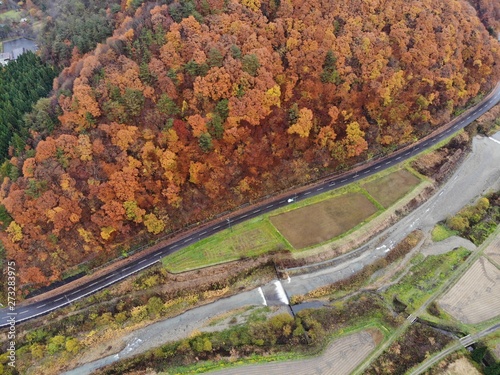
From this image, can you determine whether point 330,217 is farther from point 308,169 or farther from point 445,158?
point 445,158

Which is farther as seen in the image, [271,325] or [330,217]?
[330,217]

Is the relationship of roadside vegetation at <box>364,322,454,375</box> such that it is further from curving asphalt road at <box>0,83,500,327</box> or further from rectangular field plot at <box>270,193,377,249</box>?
curving asphalt road at <box>0,83,500,327</box>

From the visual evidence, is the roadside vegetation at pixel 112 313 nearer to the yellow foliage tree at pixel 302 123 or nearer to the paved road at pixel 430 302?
the paved road at pixel 430 302

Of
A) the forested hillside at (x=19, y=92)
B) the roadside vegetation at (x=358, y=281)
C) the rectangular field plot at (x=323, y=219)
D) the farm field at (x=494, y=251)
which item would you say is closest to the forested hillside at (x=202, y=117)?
the rectangular field plot at (x=323, y=219)

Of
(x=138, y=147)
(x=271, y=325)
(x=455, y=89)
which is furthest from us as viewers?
(x=455, y=89)

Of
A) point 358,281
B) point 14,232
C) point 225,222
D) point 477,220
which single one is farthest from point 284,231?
point 14,232

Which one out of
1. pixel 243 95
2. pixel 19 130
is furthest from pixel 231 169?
pixel 19 130

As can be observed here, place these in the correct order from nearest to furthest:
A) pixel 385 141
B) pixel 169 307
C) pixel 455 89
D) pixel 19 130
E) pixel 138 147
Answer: pixel 169 307 < pixel 138 147 < pixel 19 130 < pixel 385 141 < pixel 455 89

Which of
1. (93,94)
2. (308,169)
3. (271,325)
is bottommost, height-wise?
(271,325)
